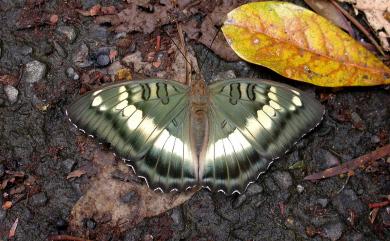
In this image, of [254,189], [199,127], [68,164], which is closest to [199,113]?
[199,127]

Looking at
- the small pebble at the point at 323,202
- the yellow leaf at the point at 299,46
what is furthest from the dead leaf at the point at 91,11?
the small pebble at the point at 323,202

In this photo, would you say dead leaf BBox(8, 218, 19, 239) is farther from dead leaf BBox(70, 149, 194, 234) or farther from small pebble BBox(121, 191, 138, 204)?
small pebble BBox(121, 191, 138, 204)

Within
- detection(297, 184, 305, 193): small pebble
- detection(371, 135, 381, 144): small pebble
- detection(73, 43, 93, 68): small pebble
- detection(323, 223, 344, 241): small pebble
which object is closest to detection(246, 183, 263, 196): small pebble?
detection(297, 184, 305, 193): small pebble

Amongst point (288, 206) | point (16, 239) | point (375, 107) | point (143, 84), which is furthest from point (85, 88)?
point (375, 107)

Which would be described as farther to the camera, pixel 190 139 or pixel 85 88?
pixel 85 88

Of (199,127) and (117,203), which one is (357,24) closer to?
(199,127)

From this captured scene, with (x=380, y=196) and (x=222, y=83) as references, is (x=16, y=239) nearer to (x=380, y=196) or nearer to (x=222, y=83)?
(x=222, y=83)
